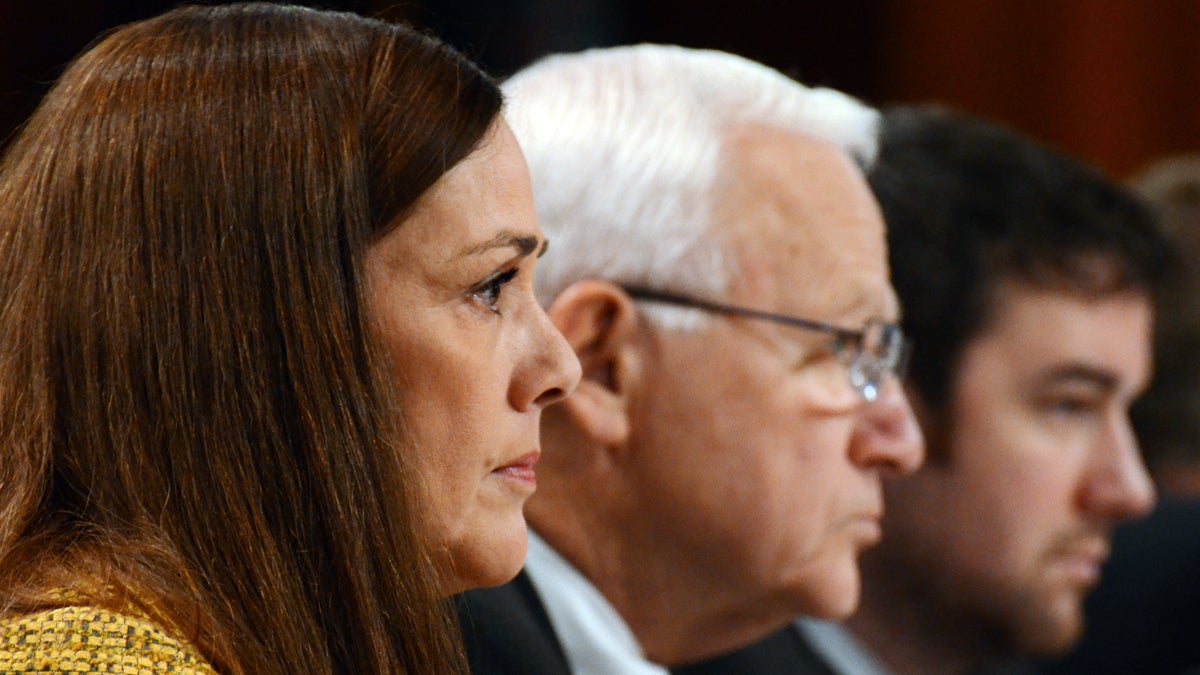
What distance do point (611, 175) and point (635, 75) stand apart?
190 mm

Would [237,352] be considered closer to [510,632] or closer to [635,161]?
[510,632]

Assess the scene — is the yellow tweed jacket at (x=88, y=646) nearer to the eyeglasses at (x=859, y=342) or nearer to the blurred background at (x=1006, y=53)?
the eyeglasses at (x=859, y=342)

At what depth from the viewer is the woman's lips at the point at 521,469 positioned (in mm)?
1509

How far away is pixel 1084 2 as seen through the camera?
4.98 meters

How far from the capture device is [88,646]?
3.78 feet

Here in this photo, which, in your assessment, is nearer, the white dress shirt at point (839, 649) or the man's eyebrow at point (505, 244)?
the man's eyebrow at point (505, 244)

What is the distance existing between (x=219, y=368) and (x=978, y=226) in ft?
6.01

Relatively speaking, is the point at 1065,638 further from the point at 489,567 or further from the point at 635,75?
the point at 489,567

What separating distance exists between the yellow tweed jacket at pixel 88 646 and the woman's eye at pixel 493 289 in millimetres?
437

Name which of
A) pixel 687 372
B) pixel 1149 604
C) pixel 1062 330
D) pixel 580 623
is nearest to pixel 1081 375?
pixel 1062 330

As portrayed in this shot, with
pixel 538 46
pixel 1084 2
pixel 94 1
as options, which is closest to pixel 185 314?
pixel 94 1

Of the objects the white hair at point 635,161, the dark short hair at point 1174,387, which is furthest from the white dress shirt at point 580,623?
the dark short hair at point 1174,387

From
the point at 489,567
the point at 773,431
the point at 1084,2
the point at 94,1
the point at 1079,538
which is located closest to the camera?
the point at 489,567

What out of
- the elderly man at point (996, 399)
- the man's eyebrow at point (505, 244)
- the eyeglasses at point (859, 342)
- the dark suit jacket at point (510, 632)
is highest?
the man's eyebrow at point (505, 244)
